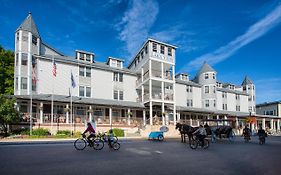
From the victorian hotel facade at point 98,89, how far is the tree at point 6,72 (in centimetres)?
746

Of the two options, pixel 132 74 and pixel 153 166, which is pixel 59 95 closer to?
pixel 132 74

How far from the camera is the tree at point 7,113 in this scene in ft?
82.3

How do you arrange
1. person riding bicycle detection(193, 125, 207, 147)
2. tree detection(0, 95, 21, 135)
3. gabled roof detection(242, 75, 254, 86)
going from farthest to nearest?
1. gabled roof detection(242, 75, 254, 86)
2. tree detection(0, 95, 21, 135)
3. person riding bicycle detection(193, 125, 207, 147)

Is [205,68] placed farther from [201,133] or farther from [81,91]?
[201,133]

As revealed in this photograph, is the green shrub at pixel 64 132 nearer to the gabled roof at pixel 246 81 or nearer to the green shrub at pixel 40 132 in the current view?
→ the green shrub at pixel 40 132

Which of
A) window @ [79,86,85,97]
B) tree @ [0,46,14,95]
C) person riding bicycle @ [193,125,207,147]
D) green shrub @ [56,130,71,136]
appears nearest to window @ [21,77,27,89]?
tree @ [0,46,14,95]

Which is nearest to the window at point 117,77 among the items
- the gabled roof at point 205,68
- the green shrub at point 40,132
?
the green shrub at point 40,132

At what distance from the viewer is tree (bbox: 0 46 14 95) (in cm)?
3859

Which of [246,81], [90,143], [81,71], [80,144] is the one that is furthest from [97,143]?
[246,81]

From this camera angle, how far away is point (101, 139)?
51.5 ft

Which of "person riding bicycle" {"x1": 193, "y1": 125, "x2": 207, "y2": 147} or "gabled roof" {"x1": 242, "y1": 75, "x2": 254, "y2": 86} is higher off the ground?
"gabled roof" {"x1": 242, "y1": 75, "x2": 254, "y2": 86}

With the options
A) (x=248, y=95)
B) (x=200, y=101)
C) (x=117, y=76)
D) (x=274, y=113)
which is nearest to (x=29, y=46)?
(x=117, y=76)

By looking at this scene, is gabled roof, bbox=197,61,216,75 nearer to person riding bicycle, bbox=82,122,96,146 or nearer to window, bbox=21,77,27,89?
window, bbox=21,77,27,89

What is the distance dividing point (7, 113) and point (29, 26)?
14.9 meters
